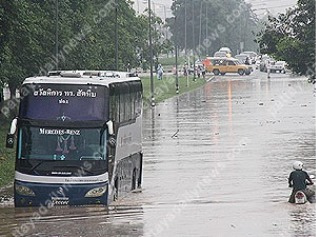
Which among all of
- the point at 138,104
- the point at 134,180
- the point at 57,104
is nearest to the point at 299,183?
the point at 134,180

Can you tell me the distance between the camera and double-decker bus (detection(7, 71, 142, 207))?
20781mm

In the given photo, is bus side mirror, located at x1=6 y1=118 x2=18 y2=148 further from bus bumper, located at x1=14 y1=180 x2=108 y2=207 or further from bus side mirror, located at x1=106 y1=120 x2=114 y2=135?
bus side mirror, located at x1=106 y1=120 x2=114 y2=135

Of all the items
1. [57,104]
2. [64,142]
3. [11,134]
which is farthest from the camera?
[57,104]

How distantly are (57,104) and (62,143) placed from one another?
0.87 metres

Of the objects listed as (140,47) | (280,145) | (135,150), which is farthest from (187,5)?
(135,150)

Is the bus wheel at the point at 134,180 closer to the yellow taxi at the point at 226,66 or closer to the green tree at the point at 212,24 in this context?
the yellow taxi at the point at 226,66

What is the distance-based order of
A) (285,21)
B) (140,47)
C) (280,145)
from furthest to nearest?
(140,47) → (285,21) → (280,145)

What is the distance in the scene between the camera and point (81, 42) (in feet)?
154

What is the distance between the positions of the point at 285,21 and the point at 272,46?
1.61 m

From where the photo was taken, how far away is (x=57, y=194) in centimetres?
2081

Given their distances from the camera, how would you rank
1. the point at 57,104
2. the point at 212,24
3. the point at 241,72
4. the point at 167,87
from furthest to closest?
the point at 212,24, the point at 241,72, the point at 167,87, the point at 57,104

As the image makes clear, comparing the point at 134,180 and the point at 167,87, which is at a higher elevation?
the point at 134,180

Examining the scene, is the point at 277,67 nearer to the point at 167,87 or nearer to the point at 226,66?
the point at 226,66

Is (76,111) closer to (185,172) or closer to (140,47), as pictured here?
(185,172)
